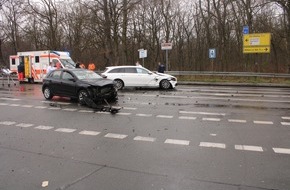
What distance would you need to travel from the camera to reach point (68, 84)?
14906 mm

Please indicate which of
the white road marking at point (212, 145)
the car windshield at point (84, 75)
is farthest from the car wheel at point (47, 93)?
the white road marking at point (212, 145)

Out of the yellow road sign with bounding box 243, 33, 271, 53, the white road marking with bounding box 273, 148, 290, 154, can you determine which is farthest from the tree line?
the white road marking with bounding box 273, 148, 290, 154

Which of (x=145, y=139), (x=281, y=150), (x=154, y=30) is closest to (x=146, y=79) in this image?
(x=145, y=139)

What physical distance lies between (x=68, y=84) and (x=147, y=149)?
352 inches

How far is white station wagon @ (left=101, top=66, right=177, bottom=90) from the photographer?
20672 mm

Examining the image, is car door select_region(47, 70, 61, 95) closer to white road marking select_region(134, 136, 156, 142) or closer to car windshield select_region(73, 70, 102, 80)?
car windshield select_region(73, 70, 102, 80)

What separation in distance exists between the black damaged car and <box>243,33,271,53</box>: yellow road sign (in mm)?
16520

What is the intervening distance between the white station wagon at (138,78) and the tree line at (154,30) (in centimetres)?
1446

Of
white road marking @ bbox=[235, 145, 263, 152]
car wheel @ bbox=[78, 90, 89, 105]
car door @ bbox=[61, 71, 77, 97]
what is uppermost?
car door @ bbox=[61, 71, 77, 97]

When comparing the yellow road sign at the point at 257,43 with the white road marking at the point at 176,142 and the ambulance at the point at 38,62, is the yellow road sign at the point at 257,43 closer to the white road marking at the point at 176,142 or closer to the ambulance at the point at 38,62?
the ambulance at the point at 38,62

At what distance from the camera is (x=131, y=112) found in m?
11.7

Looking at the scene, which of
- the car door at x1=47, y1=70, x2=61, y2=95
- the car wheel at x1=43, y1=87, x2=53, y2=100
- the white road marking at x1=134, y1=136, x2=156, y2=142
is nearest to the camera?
the white road marking at x1=134, y1=136, x2=156, y2=142

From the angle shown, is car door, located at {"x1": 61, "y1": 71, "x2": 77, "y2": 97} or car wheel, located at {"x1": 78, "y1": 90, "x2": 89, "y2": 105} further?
car door, located at {"x1": 61, "y1": 71, "x2": 77, "y2": 97}

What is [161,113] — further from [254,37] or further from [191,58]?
[191,58]
